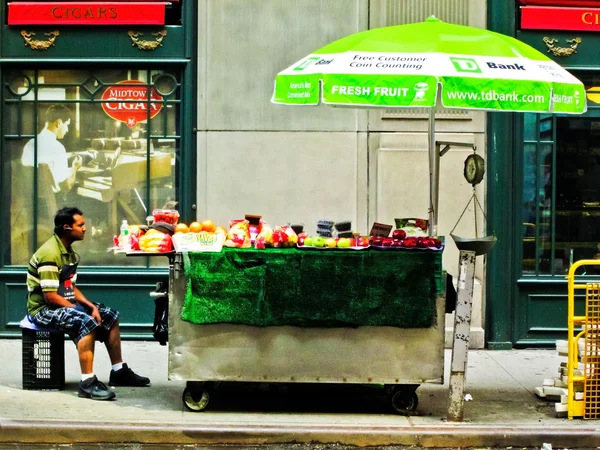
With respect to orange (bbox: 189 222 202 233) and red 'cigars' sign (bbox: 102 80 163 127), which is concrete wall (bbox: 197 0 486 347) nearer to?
red 'cigars' sign (bbox: 102 80 163 127)

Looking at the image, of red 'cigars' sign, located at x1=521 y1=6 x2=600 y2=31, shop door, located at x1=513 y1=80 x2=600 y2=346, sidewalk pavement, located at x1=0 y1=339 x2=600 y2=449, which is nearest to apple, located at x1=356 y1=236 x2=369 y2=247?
sidewalk pavement, located at x1=0 y1=339 x2=600 y2=449

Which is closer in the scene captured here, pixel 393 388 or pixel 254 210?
pixel 393 388

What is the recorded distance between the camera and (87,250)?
1089cm

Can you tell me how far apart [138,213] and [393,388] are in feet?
13.3

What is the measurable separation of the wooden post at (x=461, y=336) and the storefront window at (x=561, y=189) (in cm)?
333

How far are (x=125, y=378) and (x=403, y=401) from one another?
240 centimetres

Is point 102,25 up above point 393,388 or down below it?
above

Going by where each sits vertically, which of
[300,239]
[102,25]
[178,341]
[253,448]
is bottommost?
[253,448]

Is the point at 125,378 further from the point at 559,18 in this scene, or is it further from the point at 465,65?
the point at 559,18

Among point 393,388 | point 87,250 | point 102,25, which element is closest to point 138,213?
point 87,250

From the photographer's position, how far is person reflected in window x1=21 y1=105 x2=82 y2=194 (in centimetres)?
1085

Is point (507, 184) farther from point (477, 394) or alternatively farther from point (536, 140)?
point (477, 394)

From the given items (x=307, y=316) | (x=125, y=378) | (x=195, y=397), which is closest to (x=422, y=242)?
(x=307, y=316)

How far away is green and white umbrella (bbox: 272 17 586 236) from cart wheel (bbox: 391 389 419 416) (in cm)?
231
